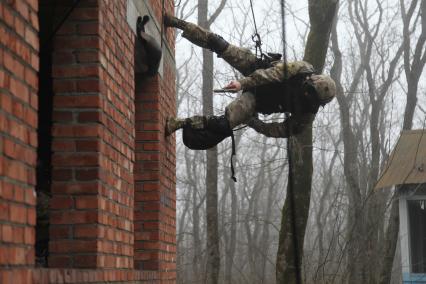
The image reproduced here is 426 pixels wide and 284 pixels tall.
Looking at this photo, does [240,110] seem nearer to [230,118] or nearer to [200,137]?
[230,118]

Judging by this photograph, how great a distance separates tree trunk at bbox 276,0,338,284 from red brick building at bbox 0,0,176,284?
5888 millimetres

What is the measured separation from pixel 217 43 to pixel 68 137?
3.14 meters

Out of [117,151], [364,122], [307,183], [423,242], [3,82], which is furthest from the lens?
[364,122]

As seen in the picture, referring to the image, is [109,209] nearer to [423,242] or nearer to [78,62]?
[78,62]

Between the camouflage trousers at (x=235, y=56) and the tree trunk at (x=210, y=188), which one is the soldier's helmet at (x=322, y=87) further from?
the tree trunk at (x=210, y=188)

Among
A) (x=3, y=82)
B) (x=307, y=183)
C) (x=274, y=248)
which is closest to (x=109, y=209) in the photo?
(x=3, y=82)

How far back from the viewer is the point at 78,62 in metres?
4.77

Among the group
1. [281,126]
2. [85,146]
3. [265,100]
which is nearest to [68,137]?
[85,146]

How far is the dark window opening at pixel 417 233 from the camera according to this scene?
16.1 meters

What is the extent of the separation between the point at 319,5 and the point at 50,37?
29.2 feet

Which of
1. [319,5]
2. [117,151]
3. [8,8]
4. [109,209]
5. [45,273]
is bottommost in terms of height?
[45,273]

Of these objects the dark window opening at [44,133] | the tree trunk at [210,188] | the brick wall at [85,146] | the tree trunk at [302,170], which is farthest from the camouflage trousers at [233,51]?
the tree trunk at [210,188]

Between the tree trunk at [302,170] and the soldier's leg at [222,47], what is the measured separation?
4.27 metres

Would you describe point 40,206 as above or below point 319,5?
below
